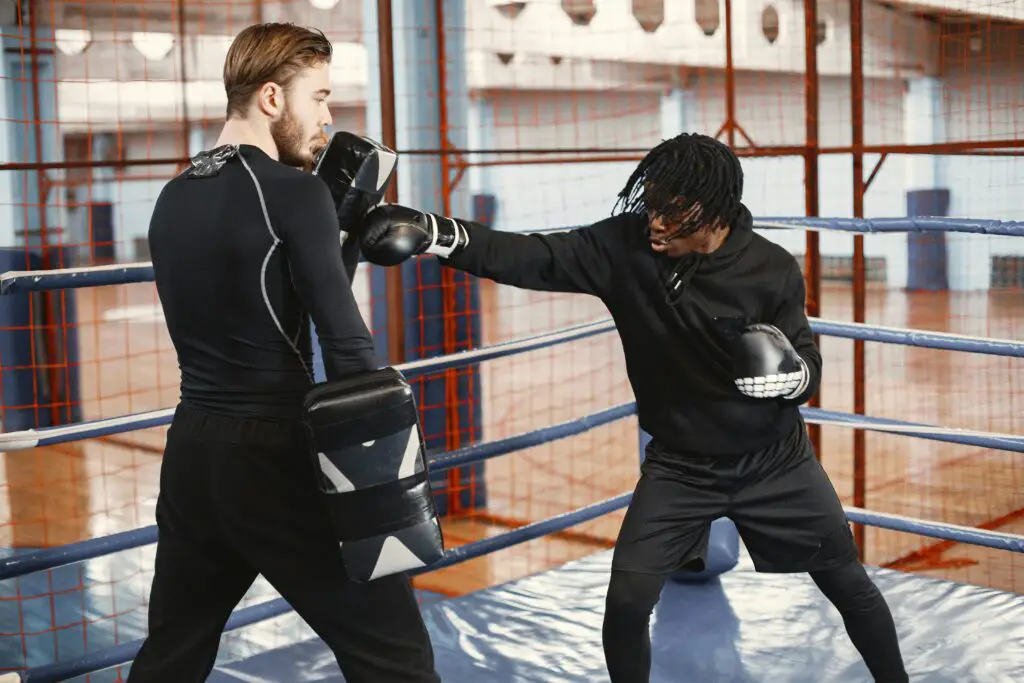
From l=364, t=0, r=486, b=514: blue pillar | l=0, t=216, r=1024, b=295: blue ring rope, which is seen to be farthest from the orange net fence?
l=0, t=216, r=1024, b=295: blue ring rope

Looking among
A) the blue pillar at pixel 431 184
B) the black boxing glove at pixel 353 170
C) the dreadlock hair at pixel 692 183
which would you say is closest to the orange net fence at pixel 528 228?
the blue pillar at pixel 431 184

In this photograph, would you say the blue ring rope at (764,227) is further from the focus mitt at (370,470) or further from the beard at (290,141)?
the focus mitt at (370,470)

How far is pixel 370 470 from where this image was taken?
5.15 feet

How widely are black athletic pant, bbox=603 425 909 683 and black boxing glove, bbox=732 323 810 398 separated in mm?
210

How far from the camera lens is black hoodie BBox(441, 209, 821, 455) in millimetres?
2000

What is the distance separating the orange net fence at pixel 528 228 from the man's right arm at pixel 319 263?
1.19 meters

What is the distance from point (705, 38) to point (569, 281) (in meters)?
14.1

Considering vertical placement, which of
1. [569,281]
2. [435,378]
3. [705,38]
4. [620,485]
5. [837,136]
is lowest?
[620,485]

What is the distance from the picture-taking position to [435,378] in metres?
4.80

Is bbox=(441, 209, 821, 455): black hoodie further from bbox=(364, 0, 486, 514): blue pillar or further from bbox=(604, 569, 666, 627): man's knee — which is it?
bbox=(364, 0, 486, 514): blue pillar

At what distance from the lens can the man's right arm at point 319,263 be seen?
5.00 feet

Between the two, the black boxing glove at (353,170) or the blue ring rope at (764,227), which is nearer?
the black boxing glove at (353,170)

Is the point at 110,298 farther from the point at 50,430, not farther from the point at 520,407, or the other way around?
the point at 50,430

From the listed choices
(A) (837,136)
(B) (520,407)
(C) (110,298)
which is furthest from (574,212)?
(B) (520,407)
